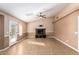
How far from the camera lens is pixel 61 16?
14.2ft

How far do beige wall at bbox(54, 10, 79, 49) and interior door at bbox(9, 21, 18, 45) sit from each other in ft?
4.95

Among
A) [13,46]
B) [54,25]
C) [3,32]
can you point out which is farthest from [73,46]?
[3,32]

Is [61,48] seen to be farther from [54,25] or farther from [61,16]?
[61,16]

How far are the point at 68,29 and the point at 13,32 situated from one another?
7.13 feet

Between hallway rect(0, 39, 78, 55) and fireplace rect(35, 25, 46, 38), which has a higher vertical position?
fireplace rect(35, 25, 46, 38)

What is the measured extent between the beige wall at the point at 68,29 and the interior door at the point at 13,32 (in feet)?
4.95

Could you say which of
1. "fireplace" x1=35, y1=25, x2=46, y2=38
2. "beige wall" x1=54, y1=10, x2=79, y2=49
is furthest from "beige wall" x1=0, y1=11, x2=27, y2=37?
"beige wall" x1=54, y1=10, x2=79, y2=49

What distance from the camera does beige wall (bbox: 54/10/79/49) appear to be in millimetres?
4235

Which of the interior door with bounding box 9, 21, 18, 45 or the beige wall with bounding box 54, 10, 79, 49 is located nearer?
the beige wall with bounding box 54, 10, 79, 49

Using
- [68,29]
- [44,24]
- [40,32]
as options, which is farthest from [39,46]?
[68,29]

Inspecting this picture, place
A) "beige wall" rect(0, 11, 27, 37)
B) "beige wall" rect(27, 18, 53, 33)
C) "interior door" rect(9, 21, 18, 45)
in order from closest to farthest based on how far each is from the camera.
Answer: "beige wall" rect(27, 18, 53, 33) → "beige wall" rect(0, 11, 27, 37) → "interior door" rect(9, 21, 18, 45)

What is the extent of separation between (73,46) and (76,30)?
0.65m

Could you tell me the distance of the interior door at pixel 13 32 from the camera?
452 centimetres

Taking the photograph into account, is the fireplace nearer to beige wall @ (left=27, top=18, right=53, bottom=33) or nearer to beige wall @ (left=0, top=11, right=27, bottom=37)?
beige wall @ (left=27, top=18, right=53, bottom=33)
